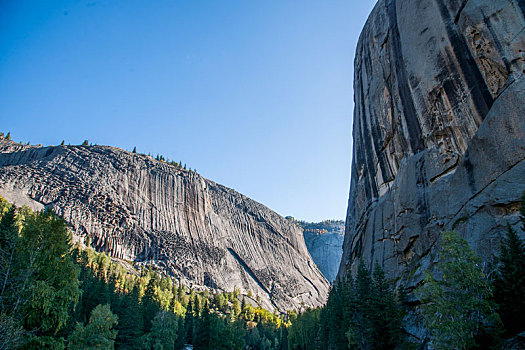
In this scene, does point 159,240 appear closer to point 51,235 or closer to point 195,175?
point 195,175

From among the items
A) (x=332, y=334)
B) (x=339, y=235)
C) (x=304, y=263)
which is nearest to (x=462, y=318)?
(x=332, y=334)

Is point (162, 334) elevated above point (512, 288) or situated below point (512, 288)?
below

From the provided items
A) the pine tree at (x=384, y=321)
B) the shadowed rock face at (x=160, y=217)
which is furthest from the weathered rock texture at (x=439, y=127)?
the shadowed rock face at (x=160, y=217)

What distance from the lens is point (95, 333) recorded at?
2180cm

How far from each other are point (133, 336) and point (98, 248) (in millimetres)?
56692

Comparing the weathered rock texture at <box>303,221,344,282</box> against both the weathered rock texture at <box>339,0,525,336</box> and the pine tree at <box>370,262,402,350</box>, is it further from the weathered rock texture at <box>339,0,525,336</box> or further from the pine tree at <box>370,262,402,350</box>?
the pine tree at <box>370,262,402,350</box>

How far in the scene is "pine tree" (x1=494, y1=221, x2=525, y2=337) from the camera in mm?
15305

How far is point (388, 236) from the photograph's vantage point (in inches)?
1321

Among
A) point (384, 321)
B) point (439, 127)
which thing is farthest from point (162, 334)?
point (439, 127)

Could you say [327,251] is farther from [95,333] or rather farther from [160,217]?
[95,333]

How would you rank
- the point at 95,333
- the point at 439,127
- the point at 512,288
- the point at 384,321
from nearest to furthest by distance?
the point at 512,288, the point at 95,333, the point at 384,321, the point at 439,127

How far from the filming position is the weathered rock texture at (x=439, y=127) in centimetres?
2130

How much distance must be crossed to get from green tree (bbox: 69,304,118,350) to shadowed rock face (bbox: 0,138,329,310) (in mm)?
65761

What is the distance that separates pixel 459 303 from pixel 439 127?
17.3 meters
